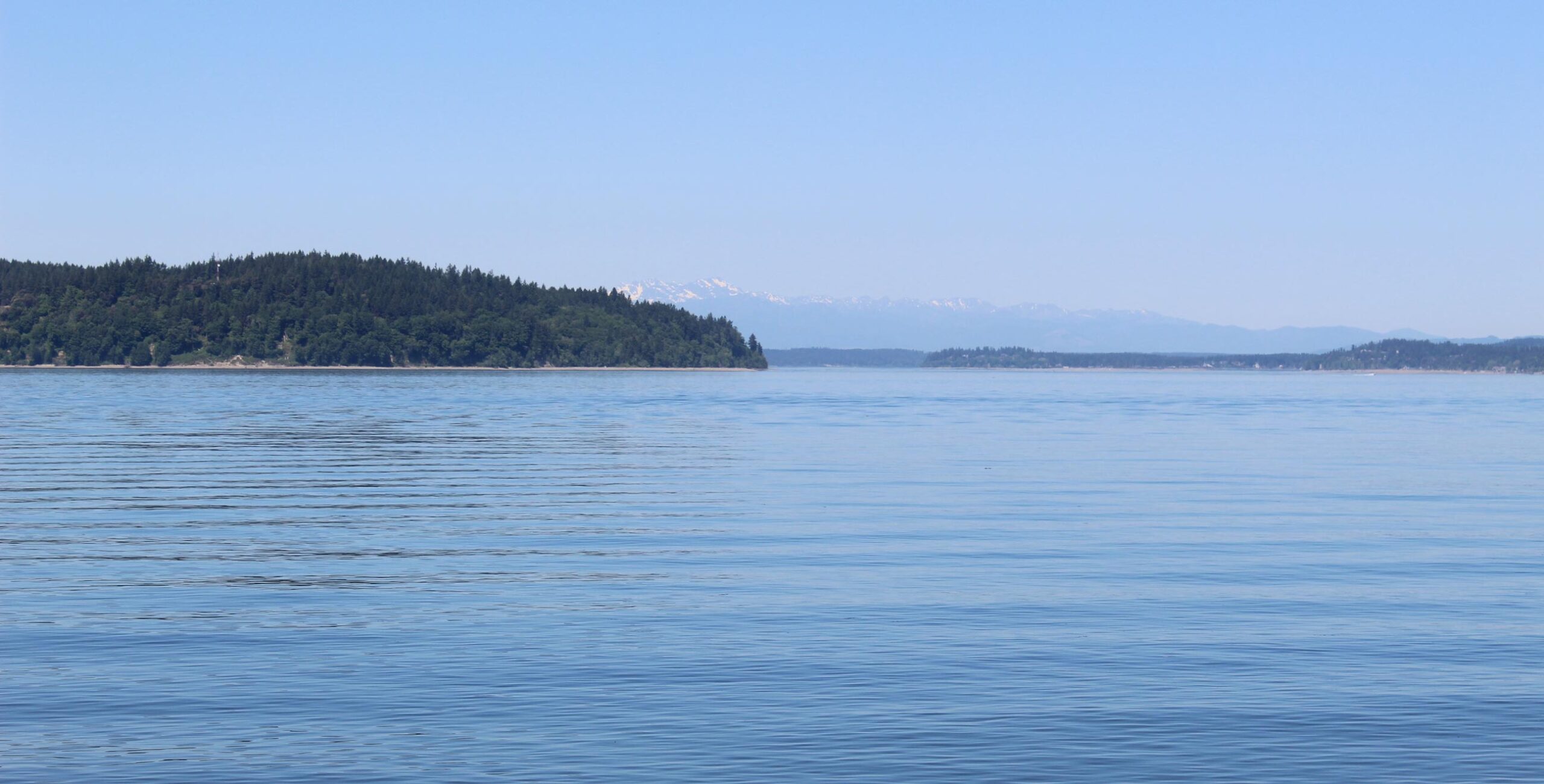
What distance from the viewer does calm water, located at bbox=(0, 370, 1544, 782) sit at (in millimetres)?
13016

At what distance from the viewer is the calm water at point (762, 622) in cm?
1302

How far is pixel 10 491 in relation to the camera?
34.6 m

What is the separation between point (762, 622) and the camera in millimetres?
18688

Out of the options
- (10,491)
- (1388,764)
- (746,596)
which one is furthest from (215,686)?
(10,491)

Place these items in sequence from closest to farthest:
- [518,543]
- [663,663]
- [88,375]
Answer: [663,663] → [518,543] → [88,375]

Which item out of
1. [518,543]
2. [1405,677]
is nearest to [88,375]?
[518,543]

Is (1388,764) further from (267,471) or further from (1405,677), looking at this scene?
(267,471)

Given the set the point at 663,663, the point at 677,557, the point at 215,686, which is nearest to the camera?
the point at 215,686

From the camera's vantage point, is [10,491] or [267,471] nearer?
[10,491]

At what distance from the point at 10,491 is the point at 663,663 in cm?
2412

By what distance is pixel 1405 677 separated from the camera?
51.9 ft

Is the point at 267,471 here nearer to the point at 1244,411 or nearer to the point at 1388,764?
the point at 1388,764

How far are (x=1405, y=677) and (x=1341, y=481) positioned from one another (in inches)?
1097

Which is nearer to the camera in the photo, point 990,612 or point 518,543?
point 990,612
